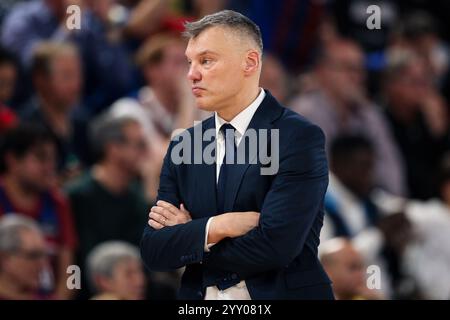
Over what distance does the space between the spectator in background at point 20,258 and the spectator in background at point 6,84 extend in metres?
0.68

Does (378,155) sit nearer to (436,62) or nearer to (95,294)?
(436,62)

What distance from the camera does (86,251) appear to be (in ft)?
18.4

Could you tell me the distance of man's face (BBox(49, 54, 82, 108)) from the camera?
19.5ft

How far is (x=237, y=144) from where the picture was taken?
Result: 3100 mm

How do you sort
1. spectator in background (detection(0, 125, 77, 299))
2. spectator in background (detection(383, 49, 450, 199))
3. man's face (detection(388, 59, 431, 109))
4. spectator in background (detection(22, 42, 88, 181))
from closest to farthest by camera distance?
spectator in background (detection(0, 125, 77, 299))
spectator in background (detection(22, 42, 88, 181))
spectator in background (detection(383, 49, 450, 199))
man's face (detection(388, 59, 431, 109))

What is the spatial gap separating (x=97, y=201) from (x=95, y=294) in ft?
1.87

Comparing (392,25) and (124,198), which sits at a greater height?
(392,25)

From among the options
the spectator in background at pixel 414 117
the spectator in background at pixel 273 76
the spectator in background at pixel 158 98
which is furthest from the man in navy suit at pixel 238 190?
the spectator in background at pixel 414 117

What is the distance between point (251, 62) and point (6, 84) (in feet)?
10.3

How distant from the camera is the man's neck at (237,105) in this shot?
3.10m

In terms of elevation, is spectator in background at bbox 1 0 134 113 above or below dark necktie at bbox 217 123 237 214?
above

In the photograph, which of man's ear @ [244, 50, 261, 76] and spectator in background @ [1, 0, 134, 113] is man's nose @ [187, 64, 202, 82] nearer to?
man's ear @ [244, 50, 261, 76]

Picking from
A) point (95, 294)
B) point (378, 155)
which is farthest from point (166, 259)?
point (378, 155)

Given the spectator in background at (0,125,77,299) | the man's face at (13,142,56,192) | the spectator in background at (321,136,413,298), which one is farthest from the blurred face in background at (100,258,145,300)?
the spectator in background at (321,136,413,298)
